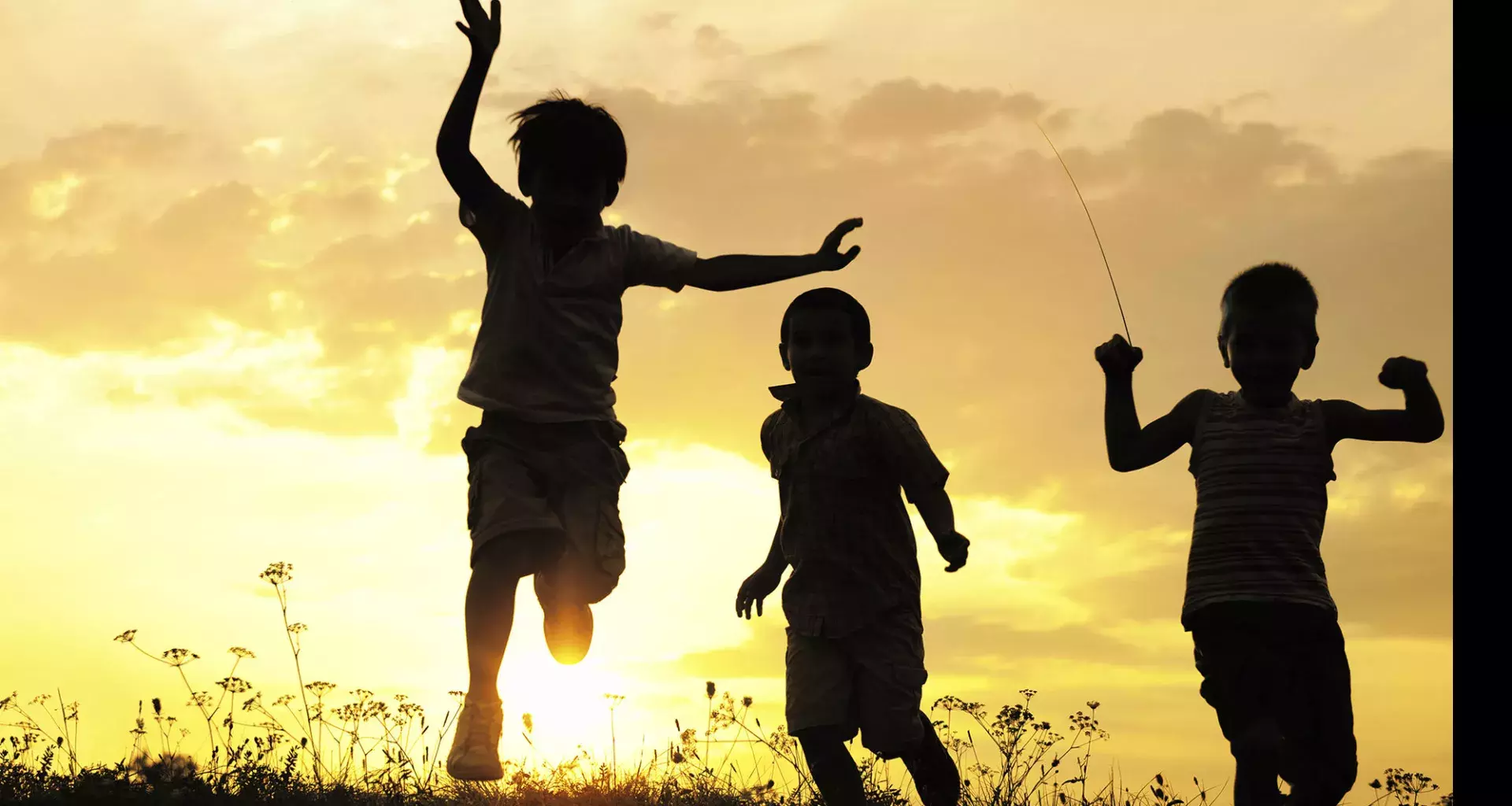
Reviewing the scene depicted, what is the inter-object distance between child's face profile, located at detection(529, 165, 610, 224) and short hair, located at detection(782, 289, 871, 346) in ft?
3.75

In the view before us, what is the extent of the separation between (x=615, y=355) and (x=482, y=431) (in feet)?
2.13

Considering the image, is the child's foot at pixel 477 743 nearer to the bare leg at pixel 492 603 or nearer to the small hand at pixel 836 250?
the bare leg at pixel 492 603

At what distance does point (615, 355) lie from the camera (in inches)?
245

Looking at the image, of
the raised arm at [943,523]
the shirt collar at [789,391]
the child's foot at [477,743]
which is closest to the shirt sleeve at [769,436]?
the shirt collar at [789,391]

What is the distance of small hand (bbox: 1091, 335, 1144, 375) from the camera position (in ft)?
19.0

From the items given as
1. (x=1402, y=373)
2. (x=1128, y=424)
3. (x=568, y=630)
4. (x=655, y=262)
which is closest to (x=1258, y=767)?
(x=1128, y=424)

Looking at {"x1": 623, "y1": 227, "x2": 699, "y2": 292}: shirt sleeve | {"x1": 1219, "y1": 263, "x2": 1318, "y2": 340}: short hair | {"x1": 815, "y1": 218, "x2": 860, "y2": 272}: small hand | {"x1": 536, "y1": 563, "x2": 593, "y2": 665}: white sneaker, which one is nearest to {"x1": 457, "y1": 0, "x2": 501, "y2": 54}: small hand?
{"x1": 623, "y1": 227, "x2": 699, "y2": 292}: shirt sleeve

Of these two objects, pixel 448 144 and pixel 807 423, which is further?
pixel 807 423

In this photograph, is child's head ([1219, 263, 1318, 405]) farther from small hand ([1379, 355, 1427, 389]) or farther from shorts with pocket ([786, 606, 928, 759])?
shorts with pocket ([786, 606, 928, 759])

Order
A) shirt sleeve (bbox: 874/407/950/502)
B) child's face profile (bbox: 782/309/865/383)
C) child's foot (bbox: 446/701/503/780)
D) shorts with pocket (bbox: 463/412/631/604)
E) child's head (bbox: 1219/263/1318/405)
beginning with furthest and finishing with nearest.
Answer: child's face profile (bbox: 782/309/865/383), shirt sleeve (bbox: 874/407/950/502), child's head (bbox: 1219/263/1318/405), shorts with pocket (bbox: 463/412/631/604), child's foot (bbox: 446/701/503/780)

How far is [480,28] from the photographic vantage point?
570 cm

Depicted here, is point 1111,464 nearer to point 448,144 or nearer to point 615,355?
point 615,355

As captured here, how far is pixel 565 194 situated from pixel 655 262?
1.63ft
